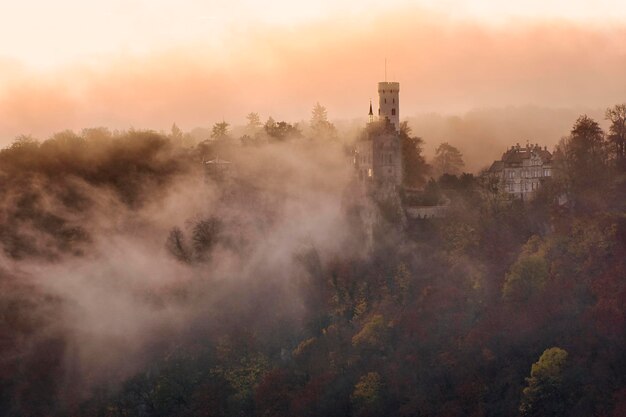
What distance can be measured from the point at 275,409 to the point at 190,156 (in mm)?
32842

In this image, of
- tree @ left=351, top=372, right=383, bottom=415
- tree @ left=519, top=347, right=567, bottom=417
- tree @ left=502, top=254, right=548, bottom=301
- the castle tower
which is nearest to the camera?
tree @ left=519, top=347, right=567, bottom=417

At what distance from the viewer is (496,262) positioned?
114 m

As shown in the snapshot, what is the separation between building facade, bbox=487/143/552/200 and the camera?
117250 mm

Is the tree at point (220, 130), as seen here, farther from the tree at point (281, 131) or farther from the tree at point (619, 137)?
the tree at point (619, 137)

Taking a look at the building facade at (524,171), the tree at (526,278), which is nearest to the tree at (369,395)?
the tree at (526,278)

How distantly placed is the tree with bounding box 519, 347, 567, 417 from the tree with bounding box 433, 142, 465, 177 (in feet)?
89.6

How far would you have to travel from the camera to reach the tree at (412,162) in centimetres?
12100

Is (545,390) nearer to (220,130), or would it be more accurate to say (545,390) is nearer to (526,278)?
(526,278)

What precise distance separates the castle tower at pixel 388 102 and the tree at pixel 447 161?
5932mm

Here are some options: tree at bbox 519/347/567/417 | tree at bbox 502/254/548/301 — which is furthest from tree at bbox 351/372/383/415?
tree at bbox 502/254/548/301

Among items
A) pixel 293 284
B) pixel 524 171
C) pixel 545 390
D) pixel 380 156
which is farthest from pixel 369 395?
pixel 524 171

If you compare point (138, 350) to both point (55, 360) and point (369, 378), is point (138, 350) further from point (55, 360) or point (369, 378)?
point (369, 378)

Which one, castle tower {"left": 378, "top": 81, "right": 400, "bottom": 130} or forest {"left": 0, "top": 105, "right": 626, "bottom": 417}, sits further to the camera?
castle tower {"left": 378, "top": 81, "right": 400, "bottom": 130}

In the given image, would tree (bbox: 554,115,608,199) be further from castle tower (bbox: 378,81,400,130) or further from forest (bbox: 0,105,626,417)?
castle tower (bbox: 378,81,400,130)
